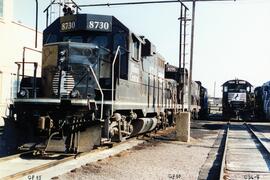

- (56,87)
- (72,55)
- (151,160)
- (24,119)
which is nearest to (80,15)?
(72,55)

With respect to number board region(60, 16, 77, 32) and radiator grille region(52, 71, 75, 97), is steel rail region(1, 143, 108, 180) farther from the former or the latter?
number board region(60, 16, 77, 32)

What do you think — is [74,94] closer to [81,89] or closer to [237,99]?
[81,89]

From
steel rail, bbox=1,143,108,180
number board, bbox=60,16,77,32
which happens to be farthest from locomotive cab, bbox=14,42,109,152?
number board, bbox=60,16,77,32

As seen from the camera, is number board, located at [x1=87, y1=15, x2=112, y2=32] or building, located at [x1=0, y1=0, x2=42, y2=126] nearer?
number board, located at [x1=87, y1=15, x2=112, y2=32]

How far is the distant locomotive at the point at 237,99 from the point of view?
35594mm

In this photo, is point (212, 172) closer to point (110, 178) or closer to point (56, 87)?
point (110, 178)

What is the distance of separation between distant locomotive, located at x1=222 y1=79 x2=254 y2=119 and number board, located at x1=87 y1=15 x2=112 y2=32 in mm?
26107

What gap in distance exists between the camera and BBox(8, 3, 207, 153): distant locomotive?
31.3 feet

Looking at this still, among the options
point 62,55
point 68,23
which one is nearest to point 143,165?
point 62,55

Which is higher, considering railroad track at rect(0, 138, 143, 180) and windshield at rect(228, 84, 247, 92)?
windshield at rect(228, 84, 247, 92)

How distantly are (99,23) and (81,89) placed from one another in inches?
86.3

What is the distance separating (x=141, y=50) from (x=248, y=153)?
184 inches

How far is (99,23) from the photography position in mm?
11312

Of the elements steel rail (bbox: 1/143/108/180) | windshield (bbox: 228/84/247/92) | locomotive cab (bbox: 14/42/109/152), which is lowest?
steel rail (bbox: 1/143/108/180)
